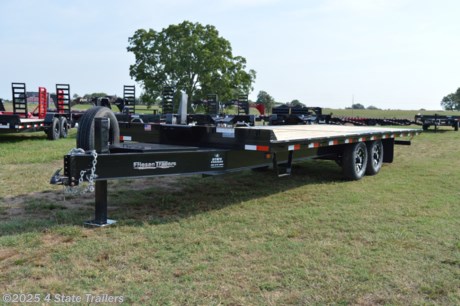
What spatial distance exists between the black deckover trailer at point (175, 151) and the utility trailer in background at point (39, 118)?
679cm

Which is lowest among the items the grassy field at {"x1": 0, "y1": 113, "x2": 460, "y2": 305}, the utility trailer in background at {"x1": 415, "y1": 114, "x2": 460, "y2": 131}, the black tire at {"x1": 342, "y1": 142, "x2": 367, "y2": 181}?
the grassy field at {"x1": 0, "y1": 113, "x2": 460, "y2": 305}

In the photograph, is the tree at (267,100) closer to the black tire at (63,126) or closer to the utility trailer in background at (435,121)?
the utility trailer in background at (435,121)

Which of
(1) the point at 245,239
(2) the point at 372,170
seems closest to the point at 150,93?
(2) the point at 372,170

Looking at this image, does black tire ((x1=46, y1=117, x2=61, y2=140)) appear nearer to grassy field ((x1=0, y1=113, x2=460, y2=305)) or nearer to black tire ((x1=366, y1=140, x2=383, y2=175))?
grassy field ((x1=0, y1=113, x2=460, y2=305))

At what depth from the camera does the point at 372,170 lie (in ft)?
28.8

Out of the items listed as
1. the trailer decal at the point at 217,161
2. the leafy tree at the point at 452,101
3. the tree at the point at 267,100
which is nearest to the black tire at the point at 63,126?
the trailer decal at the point at 217,161

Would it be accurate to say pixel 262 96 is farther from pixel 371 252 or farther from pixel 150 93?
pixel 371 252

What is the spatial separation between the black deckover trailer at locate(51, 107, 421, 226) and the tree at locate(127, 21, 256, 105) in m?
24.7

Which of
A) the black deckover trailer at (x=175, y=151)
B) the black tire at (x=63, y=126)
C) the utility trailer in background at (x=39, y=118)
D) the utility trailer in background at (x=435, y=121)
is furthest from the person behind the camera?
the utility trailer in background at (x=435, y=121)

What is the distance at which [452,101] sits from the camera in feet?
332

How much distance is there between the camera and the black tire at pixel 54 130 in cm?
1424

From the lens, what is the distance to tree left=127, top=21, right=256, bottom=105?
3197 cm

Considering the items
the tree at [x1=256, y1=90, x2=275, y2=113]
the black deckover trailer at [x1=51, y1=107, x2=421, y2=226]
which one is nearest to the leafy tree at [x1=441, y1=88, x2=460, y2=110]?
the tree at [x1=256, y1=90, x2=275, y2=113]

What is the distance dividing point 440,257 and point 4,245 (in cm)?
380
